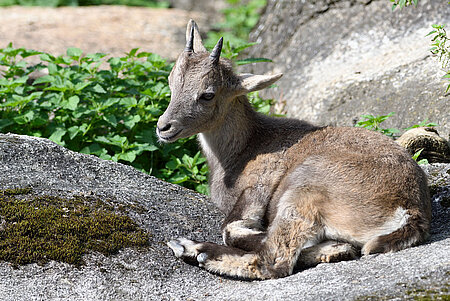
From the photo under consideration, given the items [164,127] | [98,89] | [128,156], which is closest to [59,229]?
[164,127]

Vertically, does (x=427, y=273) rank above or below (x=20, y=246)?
above

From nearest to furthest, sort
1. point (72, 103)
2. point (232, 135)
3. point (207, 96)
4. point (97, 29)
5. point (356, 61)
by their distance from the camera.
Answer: point (207, 96)
point (232, 135)
point (72, 103)
point (356, 61)
point (97, 29)

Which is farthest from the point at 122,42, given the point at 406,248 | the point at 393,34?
the point at 406,248

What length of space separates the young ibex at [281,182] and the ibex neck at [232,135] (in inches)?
0.4

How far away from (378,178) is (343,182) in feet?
0.95

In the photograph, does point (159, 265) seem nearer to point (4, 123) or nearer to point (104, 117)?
point (104, 117)

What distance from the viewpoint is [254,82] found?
596cm

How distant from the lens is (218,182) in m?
6.05

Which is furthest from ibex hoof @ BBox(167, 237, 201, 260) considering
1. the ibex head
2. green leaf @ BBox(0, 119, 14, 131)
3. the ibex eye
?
green leaf @ BBox(0, 119, 14, 131)

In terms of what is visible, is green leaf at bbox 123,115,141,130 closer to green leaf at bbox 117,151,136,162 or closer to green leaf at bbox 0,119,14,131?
green leaf at bbox 117,151,136,162

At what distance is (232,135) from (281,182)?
0.90 metres

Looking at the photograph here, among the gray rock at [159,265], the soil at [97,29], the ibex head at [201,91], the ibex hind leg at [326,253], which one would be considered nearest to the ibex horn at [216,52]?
the ibex head at [201,91]

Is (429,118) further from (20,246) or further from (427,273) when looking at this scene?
(20,246)

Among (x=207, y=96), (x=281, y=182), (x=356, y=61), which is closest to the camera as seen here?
(x=281, y=182)
